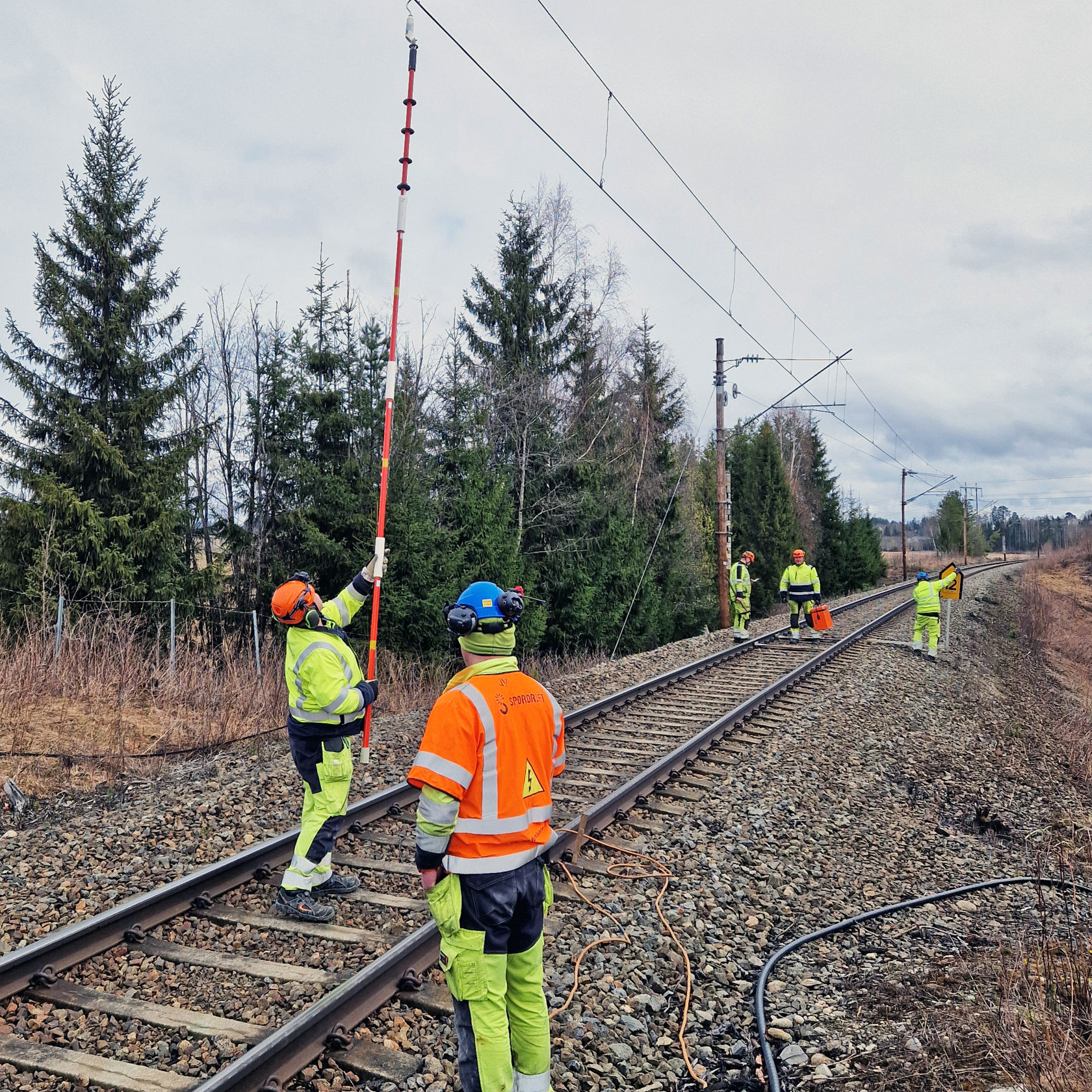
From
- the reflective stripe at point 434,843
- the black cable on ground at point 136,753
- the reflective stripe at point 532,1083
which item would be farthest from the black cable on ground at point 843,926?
the black cable on ground at point 136,753

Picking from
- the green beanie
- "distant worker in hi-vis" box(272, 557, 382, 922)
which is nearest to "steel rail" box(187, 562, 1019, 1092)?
"distant worker in hi-vis" box(272, 557, 382, 922)

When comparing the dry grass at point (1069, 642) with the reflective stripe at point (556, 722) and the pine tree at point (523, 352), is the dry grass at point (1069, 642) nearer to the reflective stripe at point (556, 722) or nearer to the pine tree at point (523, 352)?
the reflective stripe at point (556, 722)

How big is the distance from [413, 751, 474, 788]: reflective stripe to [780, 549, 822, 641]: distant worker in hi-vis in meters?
14.6

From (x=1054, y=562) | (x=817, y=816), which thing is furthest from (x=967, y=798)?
(x=1054, y=562)

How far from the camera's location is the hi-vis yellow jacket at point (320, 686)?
4965 millimetres

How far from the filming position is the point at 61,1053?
12.0 ft

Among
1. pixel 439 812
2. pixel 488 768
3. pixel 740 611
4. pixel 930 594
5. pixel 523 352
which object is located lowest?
pixel 740 611

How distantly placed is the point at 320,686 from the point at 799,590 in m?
13.8

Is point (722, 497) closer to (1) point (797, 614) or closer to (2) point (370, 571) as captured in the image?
(1) point (797, 614)

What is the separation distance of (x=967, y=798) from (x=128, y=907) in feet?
A: 26.2

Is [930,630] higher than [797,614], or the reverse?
[797,614]

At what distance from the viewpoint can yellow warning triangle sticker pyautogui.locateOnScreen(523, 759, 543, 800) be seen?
10.7ft

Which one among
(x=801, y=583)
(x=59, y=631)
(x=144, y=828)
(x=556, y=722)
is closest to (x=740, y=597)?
(x=801, y=583)

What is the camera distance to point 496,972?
3.12 m
